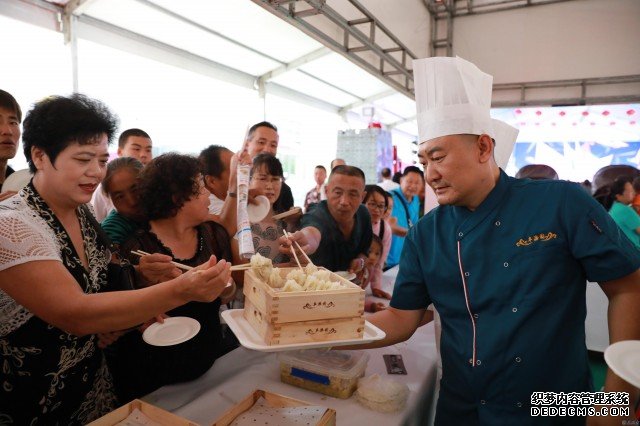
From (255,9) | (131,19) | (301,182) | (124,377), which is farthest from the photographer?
(301,182)

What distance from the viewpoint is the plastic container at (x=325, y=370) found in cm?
157

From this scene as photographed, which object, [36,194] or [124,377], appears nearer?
[36,194]

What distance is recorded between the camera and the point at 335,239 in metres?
2.80

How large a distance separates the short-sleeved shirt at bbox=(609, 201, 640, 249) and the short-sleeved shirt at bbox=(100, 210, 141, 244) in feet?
14.5

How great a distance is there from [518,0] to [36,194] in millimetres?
8838

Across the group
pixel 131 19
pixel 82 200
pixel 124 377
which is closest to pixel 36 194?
pixel 82 200

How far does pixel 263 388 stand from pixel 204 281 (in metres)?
0.71

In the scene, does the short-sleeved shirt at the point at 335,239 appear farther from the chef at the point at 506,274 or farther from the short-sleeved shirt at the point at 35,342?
the short-sleeved shirt at the point at 35,342

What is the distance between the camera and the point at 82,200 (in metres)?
1.34

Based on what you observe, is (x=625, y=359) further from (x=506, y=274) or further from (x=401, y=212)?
(x=401, y=212)

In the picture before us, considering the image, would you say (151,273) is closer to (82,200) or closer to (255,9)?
(82,200)

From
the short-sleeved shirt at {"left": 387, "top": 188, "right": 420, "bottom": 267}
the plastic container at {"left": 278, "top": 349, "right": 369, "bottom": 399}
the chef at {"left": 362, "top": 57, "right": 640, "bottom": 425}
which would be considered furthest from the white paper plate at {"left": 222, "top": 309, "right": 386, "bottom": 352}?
the short-sleeved shirt at {"left": 387, "top": 188, "right": 420, "bottom": 267}

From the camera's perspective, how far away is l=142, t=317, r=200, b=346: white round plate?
1.21 m

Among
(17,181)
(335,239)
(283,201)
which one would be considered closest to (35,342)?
(17,181)
